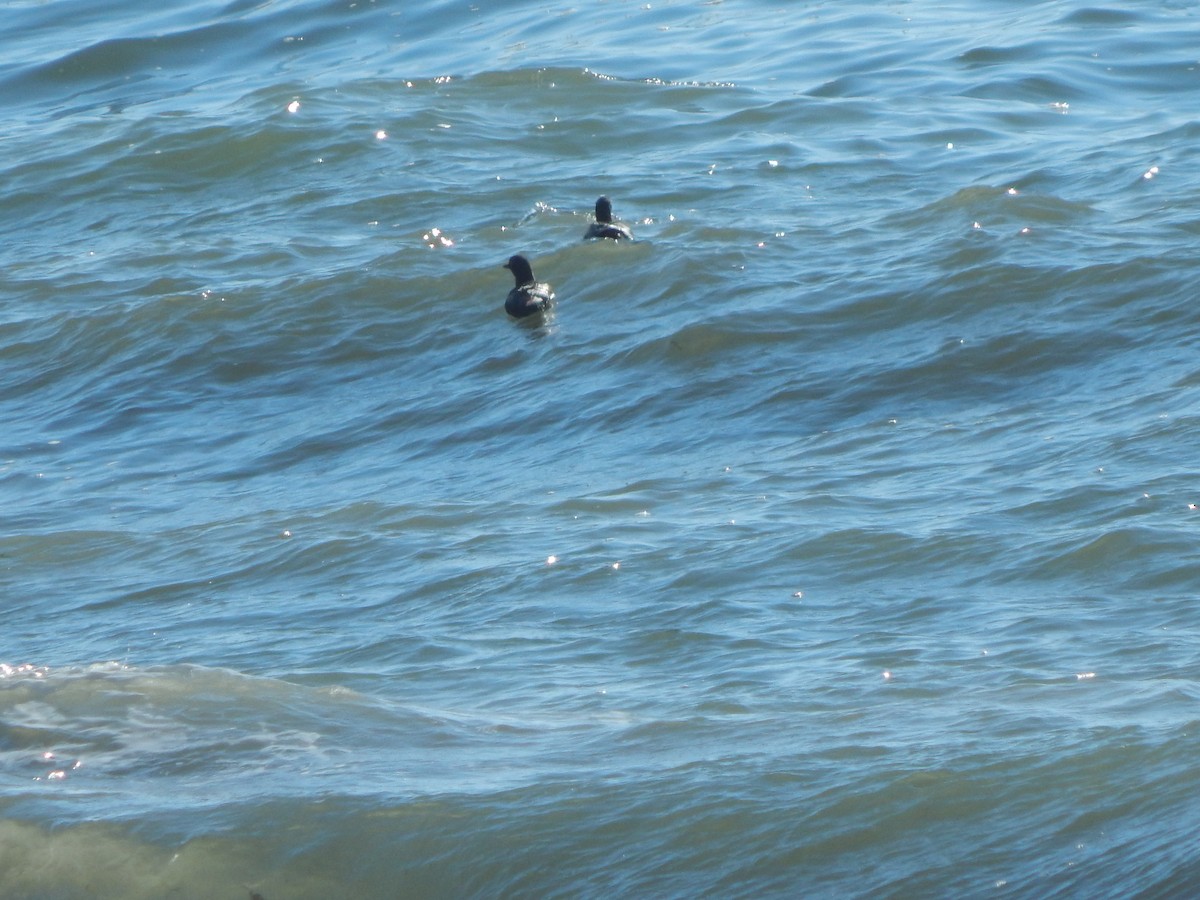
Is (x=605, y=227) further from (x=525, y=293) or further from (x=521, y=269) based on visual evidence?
(x=525, y=293)

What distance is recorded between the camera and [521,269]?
1053cm

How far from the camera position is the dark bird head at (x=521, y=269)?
412 inches

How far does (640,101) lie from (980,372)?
7.29m

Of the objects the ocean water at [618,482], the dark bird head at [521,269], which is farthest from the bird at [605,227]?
the dark bird head at [521,269]

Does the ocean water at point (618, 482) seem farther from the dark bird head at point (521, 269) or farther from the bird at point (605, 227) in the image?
the dark bird head at point (521, 269)

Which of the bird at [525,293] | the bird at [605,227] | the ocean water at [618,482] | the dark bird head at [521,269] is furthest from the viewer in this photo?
the bird at [605,227]

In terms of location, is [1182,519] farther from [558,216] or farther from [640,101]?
[640,101]

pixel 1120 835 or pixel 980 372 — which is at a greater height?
pixel 1120 835

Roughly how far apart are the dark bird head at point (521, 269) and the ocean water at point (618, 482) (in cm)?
35

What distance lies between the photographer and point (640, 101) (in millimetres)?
14938

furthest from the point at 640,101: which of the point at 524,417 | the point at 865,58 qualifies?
the point at 524,417

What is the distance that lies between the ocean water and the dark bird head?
35cm

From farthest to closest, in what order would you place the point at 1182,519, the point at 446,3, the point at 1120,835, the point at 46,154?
the point at 446,3, the point at 46,154, the point at 1182,519, the point at 1120,835

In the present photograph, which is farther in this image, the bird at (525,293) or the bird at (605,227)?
the bird at (605,227)
